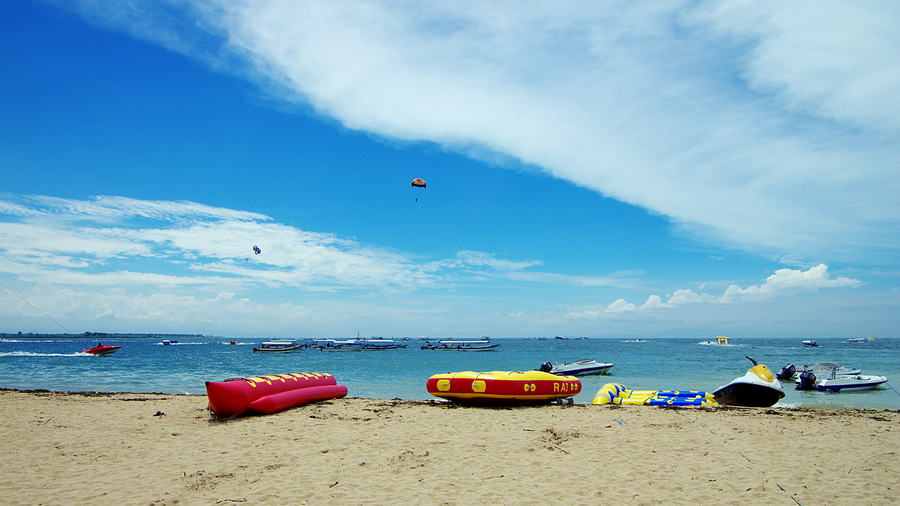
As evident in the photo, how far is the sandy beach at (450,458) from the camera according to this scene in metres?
5.49

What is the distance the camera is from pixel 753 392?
13.5m

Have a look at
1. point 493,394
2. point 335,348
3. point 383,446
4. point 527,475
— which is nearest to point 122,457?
point 383,446

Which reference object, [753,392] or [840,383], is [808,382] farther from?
[753,392]

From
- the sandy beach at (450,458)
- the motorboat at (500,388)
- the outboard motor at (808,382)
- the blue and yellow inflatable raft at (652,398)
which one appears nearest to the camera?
the sandy beach at (450,458)

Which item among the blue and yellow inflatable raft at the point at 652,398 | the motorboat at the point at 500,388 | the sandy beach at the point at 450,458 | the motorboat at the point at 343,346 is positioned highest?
the motorboat at the point at 500,388

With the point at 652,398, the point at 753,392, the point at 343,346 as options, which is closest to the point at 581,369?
the point at 753,392

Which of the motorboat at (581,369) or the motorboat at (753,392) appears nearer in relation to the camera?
Result: the motorboat at (753,392)

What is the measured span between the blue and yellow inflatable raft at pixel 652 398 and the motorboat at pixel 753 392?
0.58m

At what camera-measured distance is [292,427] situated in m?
9.00

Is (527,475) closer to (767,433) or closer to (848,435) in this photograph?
(767,433)

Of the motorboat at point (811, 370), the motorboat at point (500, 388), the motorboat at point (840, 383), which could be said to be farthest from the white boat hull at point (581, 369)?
the motorboat at point (500, 388)

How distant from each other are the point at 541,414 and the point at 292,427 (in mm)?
5557

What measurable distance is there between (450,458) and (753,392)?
11.5 m

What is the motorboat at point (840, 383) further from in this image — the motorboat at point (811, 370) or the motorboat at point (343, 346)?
the motorboat at point (343, 346)
